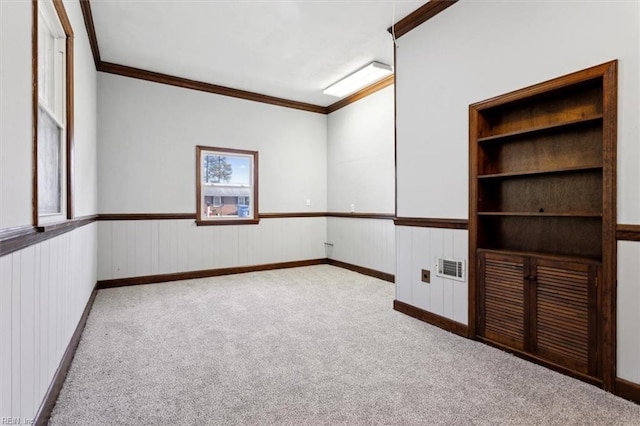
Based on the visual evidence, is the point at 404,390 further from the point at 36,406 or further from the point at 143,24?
the point at 143,24

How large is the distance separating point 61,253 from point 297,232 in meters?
4.11

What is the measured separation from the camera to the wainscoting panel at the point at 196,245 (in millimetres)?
4504

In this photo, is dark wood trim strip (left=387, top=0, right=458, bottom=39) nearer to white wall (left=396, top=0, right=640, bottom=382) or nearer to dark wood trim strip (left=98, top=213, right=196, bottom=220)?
white wall (left=396, top=0, right=640, bottom=382)

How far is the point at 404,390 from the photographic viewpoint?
1.98 metres

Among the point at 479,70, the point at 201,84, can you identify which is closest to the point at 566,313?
the point at 479,70

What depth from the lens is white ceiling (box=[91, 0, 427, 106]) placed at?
316 centimetres

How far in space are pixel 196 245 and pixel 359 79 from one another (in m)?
3.41

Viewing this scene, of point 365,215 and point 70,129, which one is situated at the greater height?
point 70,129

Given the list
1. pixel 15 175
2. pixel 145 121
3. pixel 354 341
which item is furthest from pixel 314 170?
pixel 15 175

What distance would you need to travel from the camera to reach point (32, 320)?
1.46 m

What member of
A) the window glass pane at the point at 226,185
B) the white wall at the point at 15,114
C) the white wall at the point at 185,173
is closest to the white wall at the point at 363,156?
the white wall at the point at 185,173

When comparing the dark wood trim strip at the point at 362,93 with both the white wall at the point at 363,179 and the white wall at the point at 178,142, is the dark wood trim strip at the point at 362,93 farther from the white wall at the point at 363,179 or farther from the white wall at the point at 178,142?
the white wall at the point at 178,142

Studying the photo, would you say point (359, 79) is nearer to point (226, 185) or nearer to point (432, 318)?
point (226, 185)

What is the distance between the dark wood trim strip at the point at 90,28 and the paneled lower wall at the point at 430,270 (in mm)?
3624
